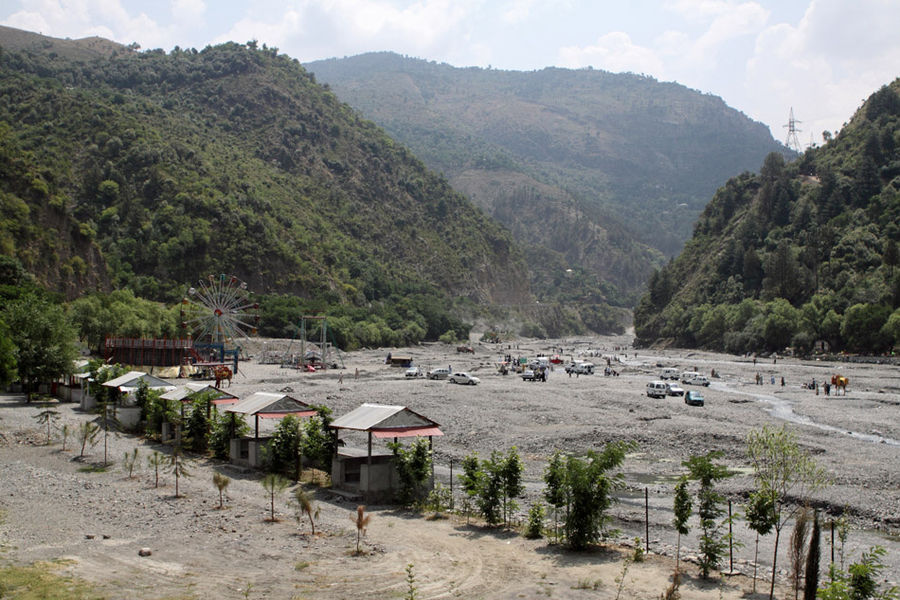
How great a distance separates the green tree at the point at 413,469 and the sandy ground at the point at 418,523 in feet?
2.55

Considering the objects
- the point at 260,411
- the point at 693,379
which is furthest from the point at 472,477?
the point at 693,379

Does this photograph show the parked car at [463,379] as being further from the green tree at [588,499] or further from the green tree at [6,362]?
the green tree at [588,499]

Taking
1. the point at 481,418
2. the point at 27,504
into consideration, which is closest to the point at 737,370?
the point at 481,418

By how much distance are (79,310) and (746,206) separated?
121111 millimetres

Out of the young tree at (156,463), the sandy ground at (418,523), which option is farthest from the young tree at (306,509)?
the young tree at (156,463)

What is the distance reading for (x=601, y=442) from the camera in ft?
107

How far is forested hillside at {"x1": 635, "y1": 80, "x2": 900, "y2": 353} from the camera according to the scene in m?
89.9

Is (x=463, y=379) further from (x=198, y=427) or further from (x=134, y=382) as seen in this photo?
(x=198, y=427)

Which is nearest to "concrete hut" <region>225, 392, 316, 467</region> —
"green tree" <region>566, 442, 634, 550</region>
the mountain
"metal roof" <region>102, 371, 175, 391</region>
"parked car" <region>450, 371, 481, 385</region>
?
"metal roof" <region>102, 371, 175, 391</region>

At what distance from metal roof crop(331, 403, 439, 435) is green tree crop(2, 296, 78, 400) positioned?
2927cm

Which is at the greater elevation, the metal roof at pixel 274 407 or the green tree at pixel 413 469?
the metal roof at pixel 274 407

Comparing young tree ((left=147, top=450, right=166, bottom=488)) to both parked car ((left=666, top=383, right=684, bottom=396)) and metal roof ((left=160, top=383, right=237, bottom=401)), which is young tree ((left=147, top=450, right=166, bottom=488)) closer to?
metal roof ((left=160, top=383, right=237, bottom=401))

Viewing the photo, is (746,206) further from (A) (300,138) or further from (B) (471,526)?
(B) (471,526)

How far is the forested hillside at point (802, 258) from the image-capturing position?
8994 cm
